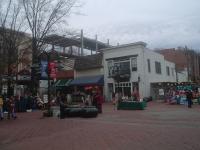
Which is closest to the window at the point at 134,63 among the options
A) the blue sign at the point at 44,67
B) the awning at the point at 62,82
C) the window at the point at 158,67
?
the window at the point at 158,67

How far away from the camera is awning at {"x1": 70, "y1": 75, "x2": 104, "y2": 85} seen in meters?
39.7

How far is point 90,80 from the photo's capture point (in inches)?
1585

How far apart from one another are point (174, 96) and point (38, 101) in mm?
13625

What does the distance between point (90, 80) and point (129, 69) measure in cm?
582

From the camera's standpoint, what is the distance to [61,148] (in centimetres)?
901

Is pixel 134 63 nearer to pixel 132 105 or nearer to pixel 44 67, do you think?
pixel 132 105

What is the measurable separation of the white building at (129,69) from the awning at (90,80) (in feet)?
2.53

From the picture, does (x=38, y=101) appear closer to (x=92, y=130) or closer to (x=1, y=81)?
(x=1, y=81)

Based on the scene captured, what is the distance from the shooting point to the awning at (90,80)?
3968 cm

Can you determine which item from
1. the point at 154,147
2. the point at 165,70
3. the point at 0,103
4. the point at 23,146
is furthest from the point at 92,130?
the point at 165,70

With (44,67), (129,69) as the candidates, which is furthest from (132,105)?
(129,69)

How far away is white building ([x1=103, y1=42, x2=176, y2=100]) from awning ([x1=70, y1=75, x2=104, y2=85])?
77 cm

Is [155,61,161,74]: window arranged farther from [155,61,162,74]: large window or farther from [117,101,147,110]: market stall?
[117,101,147,110]: market stall

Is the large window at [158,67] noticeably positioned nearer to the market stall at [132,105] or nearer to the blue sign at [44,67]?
the market stall at [132,105]
